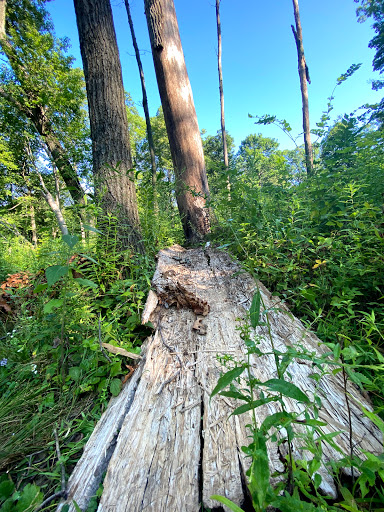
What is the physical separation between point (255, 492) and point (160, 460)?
407 mm

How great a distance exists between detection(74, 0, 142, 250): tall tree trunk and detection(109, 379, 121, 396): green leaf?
158 cm

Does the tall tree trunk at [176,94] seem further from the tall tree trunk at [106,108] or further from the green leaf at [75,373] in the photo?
the green leaf at [75,373]

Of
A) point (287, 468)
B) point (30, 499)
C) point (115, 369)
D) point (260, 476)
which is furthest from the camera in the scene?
point (115, 369)

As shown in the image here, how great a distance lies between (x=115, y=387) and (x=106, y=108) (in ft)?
9.80

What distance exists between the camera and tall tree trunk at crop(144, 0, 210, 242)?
3906 mm

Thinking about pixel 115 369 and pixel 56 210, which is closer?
pixel 115 369

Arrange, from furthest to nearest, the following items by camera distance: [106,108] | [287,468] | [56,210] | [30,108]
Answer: [30,108], [56,210], [106,108], [287,468]

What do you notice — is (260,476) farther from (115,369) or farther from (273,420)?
(115,369)

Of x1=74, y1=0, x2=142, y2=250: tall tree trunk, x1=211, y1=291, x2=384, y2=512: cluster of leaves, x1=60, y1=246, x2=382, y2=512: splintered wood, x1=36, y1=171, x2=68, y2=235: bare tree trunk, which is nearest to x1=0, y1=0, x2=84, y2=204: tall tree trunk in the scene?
x1=36, y1=171, x2=68, y2=235: bare tree trunk

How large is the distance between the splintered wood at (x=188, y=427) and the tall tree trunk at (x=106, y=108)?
62.2 inches

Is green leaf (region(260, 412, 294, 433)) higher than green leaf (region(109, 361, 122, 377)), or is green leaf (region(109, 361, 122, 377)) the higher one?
green leaf (region(260, 412, 294, 433))

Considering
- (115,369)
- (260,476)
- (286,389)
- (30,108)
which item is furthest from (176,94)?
(30,108)

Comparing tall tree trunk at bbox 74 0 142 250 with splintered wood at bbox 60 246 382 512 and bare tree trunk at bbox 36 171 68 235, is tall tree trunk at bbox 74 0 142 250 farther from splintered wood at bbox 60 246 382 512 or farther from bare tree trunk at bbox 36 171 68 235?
splintered wood at bbox 60 246 382 512

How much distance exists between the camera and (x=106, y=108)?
259cm
